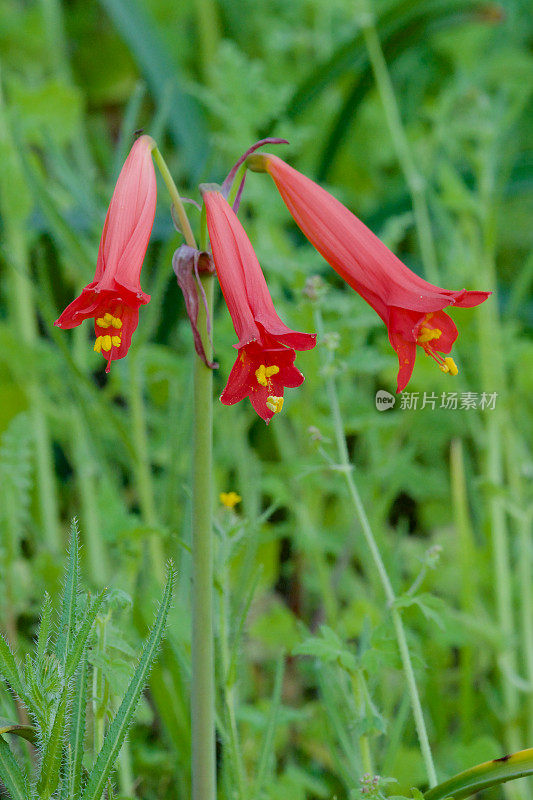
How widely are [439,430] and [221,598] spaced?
38.8 inches

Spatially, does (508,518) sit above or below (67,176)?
below

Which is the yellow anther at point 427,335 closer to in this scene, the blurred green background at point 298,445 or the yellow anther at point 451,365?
the yellow anther at point 451,365

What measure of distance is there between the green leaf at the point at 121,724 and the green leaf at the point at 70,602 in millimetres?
62

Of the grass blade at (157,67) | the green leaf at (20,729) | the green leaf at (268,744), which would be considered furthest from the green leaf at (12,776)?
the grass blade at (157,67)

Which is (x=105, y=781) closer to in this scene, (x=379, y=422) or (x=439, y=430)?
(x=379, y=422)

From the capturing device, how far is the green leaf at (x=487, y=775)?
1.89 ft

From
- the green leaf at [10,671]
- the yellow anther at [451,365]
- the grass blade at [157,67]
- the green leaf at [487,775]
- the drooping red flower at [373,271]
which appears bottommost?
the green leaf at [487,775]

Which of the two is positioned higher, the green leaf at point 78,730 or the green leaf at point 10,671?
the green leaf at point 10,671

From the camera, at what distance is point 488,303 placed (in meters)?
1.30

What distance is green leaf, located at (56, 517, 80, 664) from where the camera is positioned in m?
0.59

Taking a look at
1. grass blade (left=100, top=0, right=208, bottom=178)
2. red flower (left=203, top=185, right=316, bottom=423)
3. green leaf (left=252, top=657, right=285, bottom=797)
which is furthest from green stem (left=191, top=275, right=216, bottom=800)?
grass blade (left=100, top=0, right=208, bottom=178)

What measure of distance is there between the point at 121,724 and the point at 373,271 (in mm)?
388

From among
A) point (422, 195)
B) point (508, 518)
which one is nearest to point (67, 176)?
point (422, 195)

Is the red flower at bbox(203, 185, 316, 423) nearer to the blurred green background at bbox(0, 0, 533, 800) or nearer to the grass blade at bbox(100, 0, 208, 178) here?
the blurred green background at bbox(0, 0, 533, 800)
